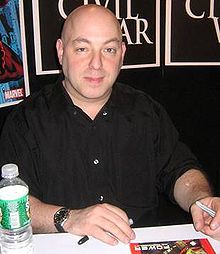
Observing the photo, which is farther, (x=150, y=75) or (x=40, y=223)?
(x=150, y=75)

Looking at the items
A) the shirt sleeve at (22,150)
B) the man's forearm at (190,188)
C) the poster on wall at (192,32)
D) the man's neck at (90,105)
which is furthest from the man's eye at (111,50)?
the poster on wall at (192,32)

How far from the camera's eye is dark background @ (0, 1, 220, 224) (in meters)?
2.18

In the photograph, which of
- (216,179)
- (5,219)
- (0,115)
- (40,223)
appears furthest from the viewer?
(216,179)

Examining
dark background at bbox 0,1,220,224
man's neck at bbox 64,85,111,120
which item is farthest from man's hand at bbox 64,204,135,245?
dark background at bbox 0,1,220,224

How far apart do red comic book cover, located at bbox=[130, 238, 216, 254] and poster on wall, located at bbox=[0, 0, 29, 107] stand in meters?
1.11

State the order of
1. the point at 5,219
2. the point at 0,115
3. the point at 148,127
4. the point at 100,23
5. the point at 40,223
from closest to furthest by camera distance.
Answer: the point at 5,219, the point at 40,223, the point at 100,23, the point at 148,127, the point at 0,115

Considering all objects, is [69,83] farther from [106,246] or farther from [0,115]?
[106,246]

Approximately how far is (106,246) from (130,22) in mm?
1333

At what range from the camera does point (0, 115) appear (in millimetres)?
1895

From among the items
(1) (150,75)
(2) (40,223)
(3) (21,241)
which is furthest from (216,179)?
(3) (21,241)

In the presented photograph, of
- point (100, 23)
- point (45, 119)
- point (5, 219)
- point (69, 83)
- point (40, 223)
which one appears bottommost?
point (40, 223)

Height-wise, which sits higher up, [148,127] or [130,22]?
[130,22]

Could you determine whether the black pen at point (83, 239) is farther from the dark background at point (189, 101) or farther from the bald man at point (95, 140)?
the dark background at point (189, 101)

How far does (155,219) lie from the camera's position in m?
1.64
